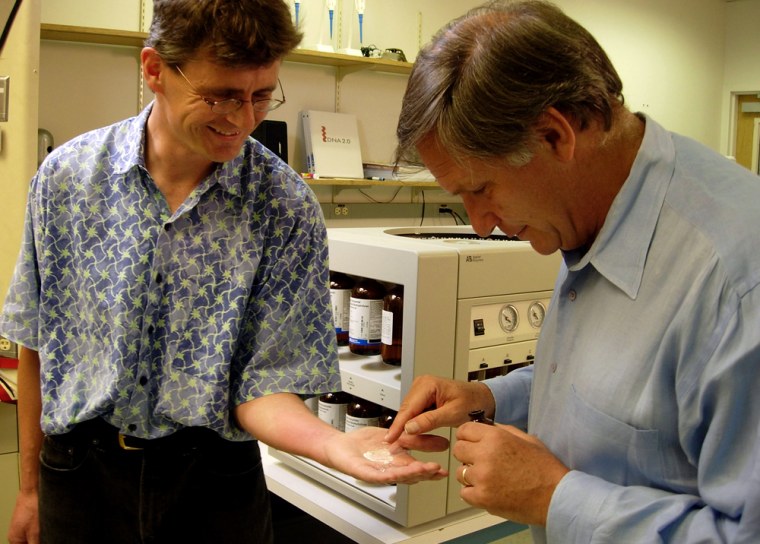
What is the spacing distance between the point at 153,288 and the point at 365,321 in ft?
2.03

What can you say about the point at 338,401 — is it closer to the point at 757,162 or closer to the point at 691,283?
the point at 691,283

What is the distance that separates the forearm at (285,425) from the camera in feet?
3.98

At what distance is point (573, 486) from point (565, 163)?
0.38 metres

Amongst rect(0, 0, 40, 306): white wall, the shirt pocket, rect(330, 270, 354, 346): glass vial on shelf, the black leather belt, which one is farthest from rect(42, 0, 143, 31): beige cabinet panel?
the shirt pocket

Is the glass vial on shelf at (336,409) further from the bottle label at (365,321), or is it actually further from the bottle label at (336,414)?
the bottle label at (365,321)

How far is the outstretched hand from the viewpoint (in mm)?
1035

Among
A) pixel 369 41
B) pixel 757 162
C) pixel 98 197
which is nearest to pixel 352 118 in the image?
pixel 369 41

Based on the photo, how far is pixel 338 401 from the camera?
183cm

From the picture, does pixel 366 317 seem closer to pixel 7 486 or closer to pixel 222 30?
pixel 222 30

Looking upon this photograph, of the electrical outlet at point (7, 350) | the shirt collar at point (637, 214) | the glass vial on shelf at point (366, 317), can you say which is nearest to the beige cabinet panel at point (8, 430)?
the electrical outlet at point (7, 350)

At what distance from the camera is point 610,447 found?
34.9 inches

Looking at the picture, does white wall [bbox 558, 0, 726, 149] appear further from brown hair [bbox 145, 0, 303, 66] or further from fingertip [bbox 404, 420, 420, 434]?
fingertip [bbox 404, 420, 420, 434]

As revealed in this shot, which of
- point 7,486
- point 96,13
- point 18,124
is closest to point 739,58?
point 96,13

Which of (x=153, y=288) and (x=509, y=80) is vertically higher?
(x=509, y=80)
